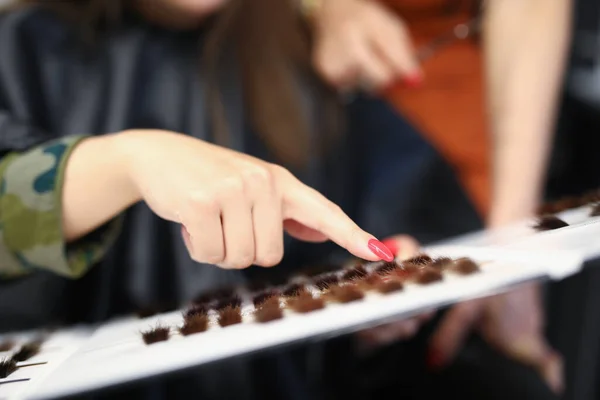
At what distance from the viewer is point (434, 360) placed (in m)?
0.42

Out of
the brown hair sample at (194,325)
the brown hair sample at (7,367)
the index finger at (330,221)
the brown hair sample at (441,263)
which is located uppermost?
the index finger at (330,221)

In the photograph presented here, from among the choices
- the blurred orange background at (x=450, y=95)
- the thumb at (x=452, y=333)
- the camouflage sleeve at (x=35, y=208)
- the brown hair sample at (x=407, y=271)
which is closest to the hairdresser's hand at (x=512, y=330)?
the thumb at (x=452, y=333)

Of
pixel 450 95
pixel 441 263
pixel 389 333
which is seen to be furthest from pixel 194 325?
pixel 450 95

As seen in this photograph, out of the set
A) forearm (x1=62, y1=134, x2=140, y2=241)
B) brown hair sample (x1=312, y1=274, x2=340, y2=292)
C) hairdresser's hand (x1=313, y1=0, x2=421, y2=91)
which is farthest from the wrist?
hairdresser's hand (x1=313, y1=0, x2=421, y2=91)

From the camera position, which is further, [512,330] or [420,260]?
[512,330]

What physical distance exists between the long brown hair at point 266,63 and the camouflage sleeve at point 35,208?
4.8 inches

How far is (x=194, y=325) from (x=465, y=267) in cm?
12

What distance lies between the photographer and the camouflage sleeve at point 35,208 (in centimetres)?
24

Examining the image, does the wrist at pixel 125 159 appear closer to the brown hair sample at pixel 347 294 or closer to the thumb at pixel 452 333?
the brown hair sample at pixel 347 294

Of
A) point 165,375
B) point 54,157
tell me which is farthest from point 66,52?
point 165,375

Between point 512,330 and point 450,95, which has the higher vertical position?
point 450,95

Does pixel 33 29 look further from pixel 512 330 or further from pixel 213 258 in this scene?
pixel 512 330

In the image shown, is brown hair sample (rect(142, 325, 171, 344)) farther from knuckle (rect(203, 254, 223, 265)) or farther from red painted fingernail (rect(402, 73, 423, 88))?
red painted fingernail (rect(402, 73, 423, 88))

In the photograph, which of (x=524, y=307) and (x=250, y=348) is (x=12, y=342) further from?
(x=524, y=307)
